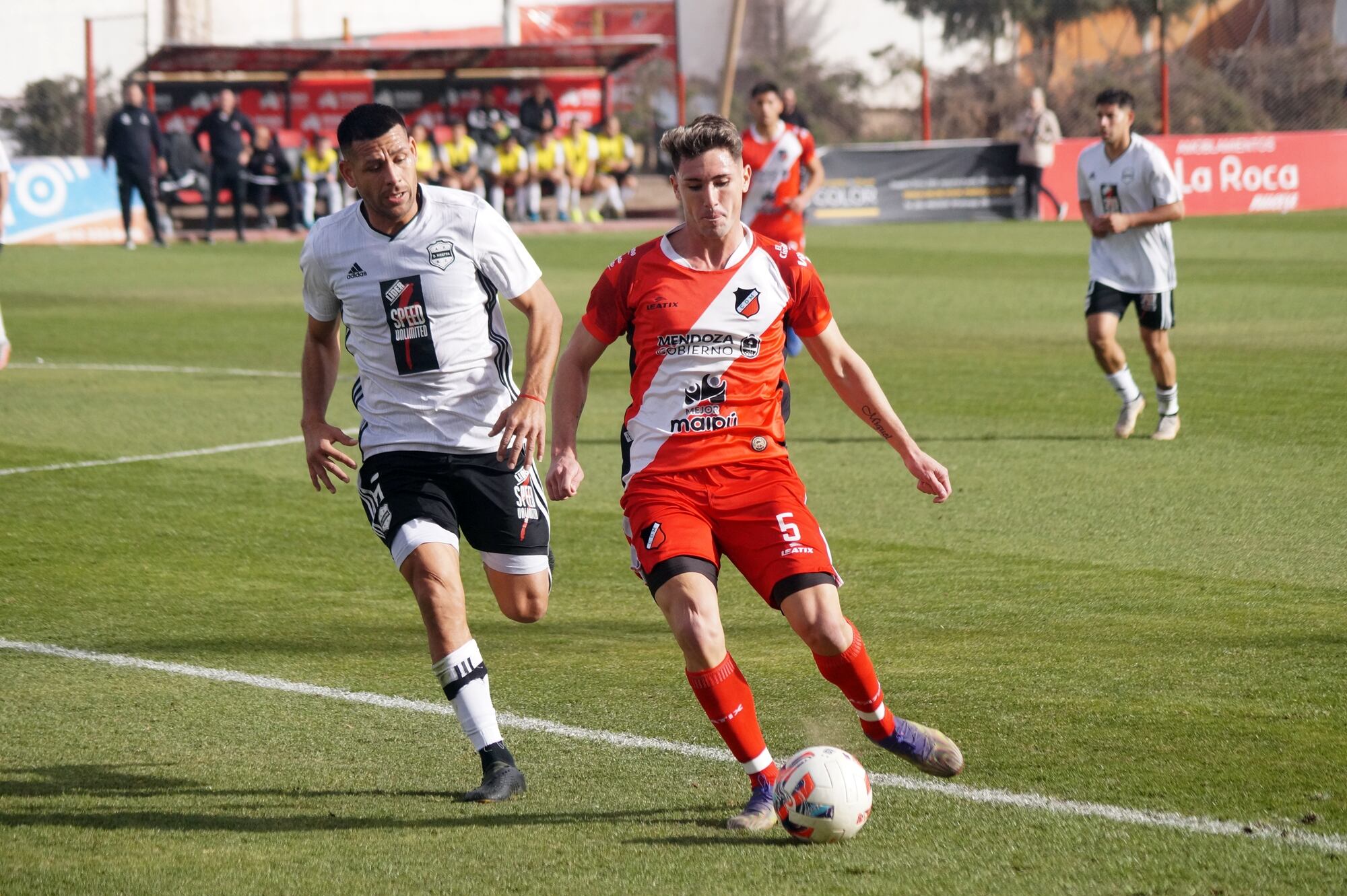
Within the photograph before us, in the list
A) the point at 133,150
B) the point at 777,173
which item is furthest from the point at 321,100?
the point at 777,173

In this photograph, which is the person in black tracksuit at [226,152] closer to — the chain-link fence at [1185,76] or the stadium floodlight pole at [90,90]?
the stadium floodlight pole at [90,90]

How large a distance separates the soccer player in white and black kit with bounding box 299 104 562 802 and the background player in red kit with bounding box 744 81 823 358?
888 centimetres

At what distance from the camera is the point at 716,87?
172 ft

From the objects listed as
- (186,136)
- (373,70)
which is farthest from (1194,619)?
(373,70)

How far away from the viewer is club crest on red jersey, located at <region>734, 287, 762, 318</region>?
5051 millimetres

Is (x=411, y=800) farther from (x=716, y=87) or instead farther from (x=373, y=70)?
(x=716, y=87)

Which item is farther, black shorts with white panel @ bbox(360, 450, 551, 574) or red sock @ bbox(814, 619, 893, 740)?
black shorts with white panel @ bbox(360, 450, 551, 574)

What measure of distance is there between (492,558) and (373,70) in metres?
31.0

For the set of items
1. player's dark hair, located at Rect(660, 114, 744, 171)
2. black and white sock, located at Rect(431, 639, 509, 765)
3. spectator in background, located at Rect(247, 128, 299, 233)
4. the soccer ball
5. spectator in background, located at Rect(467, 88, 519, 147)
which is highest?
spectator in background, located at Rect(467, 88, 519, 147)

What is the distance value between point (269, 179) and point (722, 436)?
2653 cm

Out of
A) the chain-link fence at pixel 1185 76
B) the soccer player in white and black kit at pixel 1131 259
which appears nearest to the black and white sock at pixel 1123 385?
the soccer player in white and black kit at pixel 1131 259

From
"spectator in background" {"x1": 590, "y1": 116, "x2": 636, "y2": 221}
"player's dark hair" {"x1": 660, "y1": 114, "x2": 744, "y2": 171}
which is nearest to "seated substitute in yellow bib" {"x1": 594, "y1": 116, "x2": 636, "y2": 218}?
"spectator in background" {"x1": 590, "y1": 116, "x2": 636, "y2": 221}

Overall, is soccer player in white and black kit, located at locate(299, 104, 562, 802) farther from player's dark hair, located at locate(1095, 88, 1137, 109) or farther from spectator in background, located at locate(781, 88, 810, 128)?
spectator in background, located at locate(781, 88, 810, 128)

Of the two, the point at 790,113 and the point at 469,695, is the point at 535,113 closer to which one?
the point at 790,113
